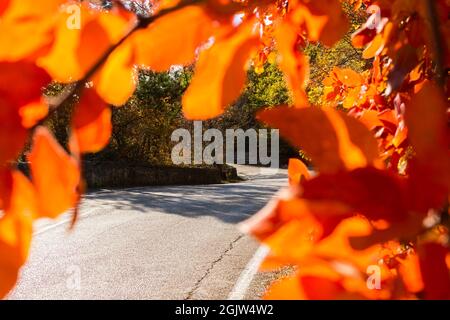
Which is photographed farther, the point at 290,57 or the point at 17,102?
the point at 290,57

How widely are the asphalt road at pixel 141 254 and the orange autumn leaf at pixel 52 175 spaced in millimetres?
3288

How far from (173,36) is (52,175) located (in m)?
0.09

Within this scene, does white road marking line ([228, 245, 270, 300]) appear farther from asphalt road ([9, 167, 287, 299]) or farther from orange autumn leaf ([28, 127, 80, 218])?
orange autumn leaf ([28, 127, 80, 218])

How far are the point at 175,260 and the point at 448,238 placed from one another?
559 centimetres

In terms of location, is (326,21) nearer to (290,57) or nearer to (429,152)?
(290,57)

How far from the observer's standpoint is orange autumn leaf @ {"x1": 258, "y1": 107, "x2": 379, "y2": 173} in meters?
0.22

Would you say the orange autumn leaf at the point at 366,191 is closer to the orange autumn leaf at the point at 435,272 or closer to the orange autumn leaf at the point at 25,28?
the orange autumn leaf at the point at 435,272

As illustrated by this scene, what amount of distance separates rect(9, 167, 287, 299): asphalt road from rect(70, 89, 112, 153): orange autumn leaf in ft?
10.8

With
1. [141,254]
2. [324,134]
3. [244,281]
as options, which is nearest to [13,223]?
[324,134]

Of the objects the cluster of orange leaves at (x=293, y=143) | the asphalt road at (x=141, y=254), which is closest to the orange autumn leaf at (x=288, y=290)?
the cluster of orange leaves at (x=293, y=143)

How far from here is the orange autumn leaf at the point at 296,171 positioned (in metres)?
0.30

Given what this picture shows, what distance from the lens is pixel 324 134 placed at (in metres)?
0.22

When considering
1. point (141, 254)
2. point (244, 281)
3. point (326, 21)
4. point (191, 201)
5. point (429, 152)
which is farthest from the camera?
point (191, 201)
